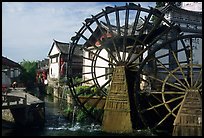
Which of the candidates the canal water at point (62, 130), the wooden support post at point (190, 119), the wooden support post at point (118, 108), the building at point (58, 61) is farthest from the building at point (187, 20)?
the building at point (58, 61)

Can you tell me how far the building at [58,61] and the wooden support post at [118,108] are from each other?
19659mm

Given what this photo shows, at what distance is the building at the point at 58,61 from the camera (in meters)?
32.9

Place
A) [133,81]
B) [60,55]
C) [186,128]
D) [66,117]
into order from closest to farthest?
1. [186,128]
2. [133,81]
3. [66,117]
4. [60,55]

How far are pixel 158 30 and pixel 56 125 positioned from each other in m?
6.36

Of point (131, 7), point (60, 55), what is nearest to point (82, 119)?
point (131, 7)

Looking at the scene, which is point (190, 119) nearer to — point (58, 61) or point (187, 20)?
point (187, 20)

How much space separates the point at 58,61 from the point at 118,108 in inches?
926

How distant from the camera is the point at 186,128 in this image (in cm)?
978

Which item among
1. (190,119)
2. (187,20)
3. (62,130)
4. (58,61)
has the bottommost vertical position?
(62,130)

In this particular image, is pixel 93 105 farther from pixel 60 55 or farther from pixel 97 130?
pixel 60 55

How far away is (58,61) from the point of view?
114 ft

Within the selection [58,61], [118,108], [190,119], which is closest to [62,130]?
[118,108]

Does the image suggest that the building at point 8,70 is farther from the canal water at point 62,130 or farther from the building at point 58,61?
the canal water at point 62,130

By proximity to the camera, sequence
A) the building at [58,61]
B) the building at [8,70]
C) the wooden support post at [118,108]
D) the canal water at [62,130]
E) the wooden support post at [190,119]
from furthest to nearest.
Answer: the building at [58,61], the building at [8,70], the canal water at [62,130], the wooden support post at [118,108], the wooden support post at [190,119]
